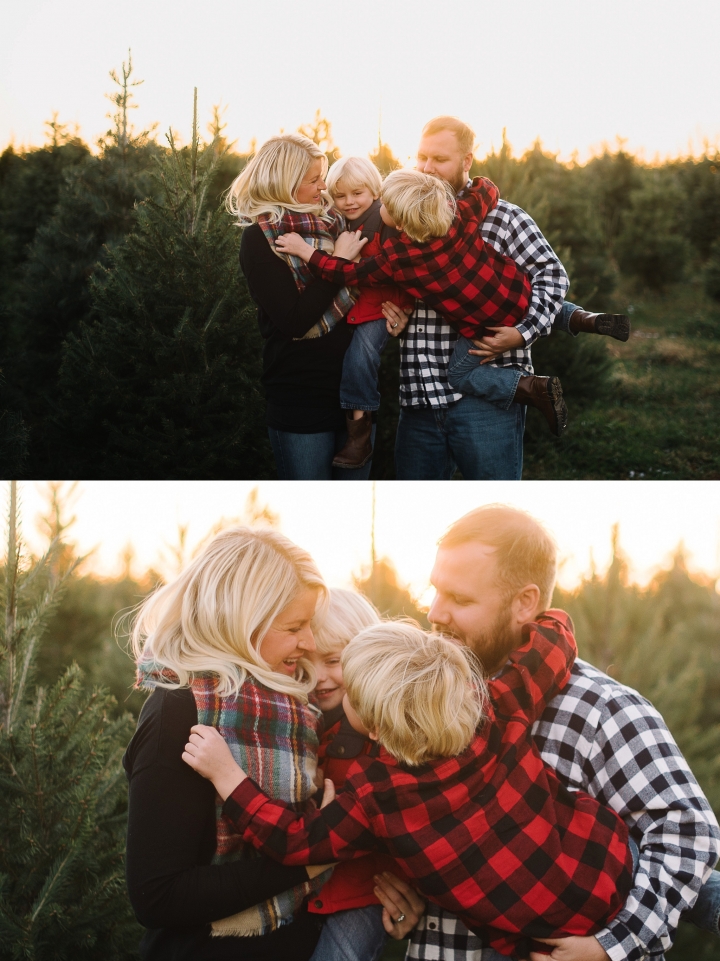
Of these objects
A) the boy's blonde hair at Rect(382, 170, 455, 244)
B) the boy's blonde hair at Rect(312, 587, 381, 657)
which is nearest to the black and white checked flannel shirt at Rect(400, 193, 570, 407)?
the boy's blonde hair at Rect(382, 170, 455, 244)

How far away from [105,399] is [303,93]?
1703 mm

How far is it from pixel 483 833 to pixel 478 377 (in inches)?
61.7

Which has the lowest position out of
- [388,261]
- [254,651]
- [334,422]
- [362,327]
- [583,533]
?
[254,651]

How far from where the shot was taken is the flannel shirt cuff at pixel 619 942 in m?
2.40

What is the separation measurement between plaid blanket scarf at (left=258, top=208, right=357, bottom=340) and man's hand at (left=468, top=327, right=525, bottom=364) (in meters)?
0.49

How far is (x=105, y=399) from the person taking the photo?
4.07 m

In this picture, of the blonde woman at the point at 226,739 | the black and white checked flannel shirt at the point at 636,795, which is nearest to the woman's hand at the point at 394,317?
the blonde woman at the point at 226,739

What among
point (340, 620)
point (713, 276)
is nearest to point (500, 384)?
point (340, 620)

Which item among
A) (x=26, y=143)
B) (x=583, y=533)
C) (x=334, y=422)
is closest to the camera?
(x=334, y=422)

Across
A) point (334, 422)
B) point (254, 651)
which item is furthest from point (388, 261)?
point (254, 651)

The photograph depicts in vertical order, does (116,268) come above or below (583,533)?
above

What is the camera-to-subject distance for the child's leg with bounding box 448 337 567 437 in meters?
3.20

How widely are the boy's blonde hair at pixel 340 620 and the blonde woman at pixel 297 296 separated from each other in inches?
23.3

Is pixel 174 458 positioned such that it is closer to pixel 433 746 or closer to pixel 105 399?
pixel 105 399
